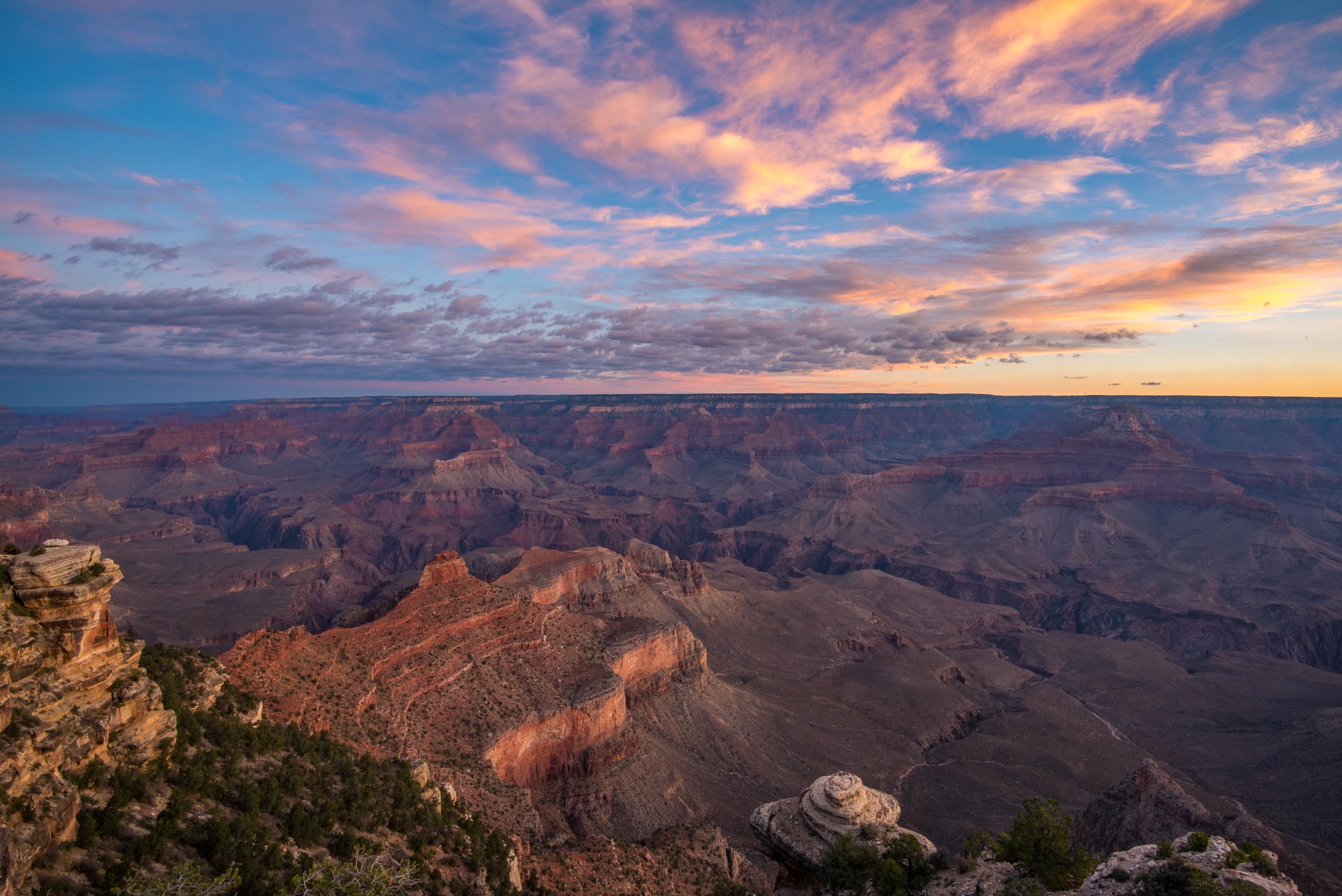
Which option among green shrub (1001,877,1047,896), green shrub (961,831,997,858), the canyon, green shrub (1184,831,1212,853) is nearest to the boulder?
the canyon

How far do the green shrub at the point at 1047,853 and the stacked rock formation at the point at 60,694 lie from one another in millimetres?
29010

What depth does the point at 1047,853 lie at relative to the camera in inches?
937

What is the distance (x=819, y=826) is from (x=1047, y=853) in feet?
31.0

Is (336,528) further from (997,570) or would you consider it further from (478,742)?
(997,570)

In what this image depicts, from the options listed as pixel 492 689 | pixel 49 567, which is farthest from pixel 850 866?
pixel 492 689

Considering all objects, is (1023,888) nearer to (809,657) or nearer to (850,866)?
(850,866)

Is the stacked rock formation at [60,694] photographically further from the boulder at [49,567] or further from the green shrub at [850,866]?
the green shrub at [850,866]

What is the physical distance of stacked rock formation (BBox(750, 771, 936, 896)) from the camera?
28.5 metres

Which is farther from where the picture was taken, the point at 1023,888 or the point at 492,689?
the point at 492,689

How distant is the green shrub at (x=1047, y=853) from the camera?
2300cm

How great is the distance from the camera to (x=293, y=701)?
3522 centimetres

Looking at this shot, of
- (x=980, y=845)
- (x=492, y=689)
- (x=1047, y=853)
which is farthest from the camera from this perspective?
(x=492, y=689)

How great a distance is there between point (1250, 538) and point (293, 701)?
196185mm

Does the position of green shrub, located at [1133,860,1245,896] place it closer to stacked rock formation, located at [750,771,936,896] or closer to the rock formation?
stacked rock formation, located at [750,771,936,896]
